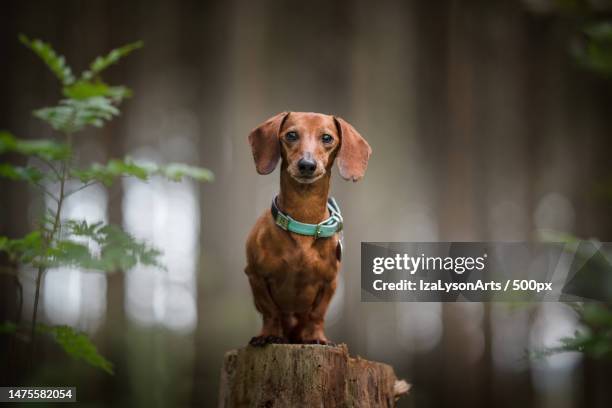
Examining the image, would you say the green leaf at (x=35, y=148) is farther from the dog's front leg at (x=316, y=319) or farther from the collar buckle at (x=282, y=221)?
the dog's front leg at (x=316, y=319)

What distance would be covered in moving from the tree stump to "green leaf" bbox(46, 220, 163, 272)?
0.71 meters

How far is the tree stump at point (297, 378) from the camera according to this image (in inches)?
116

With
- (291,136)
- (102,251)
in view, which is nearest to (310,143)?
(291,136)

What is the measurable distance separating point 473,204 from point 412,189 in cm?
79

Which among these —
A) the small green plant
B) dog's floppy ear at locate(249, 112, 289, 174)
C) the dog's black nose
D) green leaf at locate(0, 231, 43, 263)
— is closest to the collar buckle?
dog's floppy ear at locate(249, 112, 289, 174)

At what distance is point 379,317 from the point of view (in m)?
7.40

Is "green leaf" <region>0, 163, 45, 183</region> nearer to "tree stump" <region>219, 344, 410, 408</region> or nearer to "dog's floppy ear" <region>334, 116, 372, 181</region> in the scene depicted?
"tree stump" <region>219, 344, 410, 408</region>

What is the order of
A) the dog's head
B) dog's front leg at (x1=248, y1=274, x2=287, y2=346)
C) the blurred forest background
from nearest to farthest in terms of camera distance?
the dog's head < dog's front leg at (x1=248, y1=274, x2=287, y2=346) < the blurred forest background

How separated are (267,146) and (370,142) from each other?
505cm

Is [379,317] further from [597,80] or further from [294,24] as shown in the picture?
[597,80]

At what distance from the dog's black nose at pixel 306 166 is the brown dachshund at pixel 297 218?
123mm

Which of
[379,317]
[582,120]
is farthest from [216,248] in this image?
[582,120]

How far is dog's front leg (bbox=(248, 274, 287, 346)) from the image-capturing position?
2912 millimetres

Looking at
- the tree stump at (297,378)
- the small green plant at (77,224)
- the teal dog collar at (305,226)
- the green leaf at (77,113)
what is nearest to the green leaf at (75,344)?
the small green plant at (77,224)
